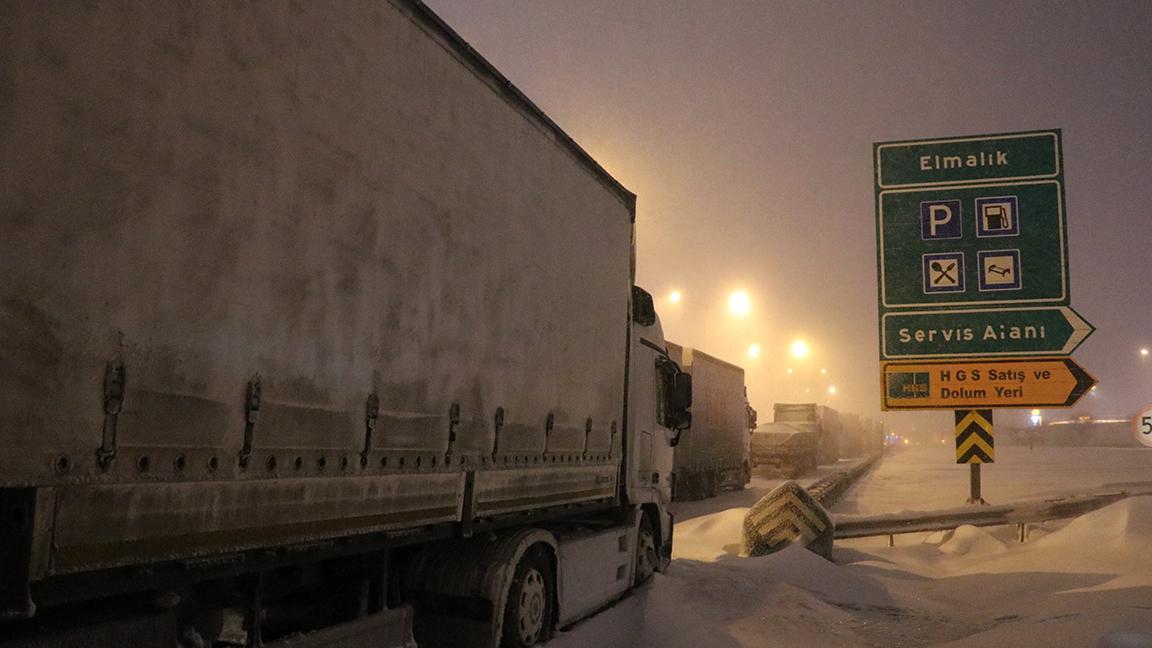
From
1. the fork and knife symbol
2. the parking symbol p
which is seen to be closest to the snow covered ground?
the fork and knife symbol

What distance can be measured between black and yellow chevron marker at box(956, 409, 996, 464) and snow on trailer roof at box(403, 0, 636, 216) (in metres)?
8.66

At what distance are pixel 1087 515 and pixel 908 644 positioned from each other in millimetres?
6584

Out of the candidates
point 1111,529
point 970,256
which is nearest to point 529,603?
point 1111,529

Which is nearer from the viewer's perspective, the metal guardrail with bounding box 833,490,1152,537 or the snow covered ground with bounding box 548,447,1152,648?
the snow covered ground with bounding box 548,447,1152,648

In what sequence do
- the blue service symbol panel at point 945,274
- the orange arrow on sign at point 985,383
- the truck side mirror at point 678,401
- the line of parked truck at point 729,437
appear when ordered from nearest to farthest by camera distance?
the truck side mirror at point 678,401, the orange arrow on sign at point 985,383, the blue service symbol panel at point 945,274, the line of parked truck at point 729,437

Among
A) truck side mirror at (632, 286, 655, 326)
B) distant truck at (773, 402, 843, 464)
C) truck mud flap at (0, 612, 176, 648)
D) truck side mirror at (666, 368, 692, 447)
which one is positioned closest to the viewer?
truck mud flap at (0, 612, 176, 648)

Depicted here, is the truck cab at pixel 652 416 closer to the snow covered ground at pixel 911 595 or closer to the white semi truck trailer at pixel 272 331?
the snow covered ground at pixel 911 595

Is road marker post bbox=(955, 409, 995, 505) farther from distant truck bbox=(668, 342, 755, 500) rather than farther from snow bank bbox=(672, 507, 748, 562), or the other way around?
distant truck bbox=(668, 342, 755, 500)

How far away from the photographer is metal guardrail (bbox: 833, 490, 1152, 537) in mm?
12000

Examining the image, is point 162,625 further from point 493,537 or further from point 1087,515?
point 1087,515

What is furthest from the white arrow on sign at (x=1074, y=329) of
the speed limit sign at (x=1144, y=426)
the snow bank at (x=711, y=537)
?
the snow bank at (x=711, y=537)

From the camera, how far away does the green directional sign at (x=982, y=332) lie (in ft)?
39.8

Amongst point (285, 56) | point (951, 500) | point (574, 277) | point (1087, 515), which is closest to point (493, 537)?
point (574, 277)

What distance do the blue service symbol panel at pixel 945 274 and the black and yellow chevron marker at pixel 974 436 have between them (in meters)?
2.00
